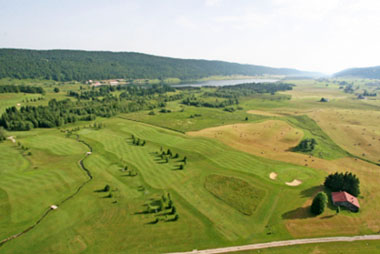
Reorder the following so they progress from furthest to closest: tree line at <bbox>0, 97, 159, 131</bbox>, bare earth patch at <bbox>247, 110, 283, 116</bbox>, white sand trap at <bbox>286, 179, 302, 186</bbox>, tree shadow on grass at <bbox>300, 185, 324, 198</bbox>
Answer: bare earth patch at <bbox>247, 110, 283, 116</bbox>
tree line at <bbox>0, 97, 159, 131</bbox>
white sand trap at <bbox>286, 179, 302, 186</bbox>
tree shadow on grass at <bbox>300, 185, 324, 198</bbox>

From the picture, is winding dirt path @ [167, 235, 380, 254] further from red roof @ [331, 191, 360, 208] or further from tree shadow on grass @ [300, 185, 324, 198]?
tree shadow on grass @ [300, 185, 324, 198]

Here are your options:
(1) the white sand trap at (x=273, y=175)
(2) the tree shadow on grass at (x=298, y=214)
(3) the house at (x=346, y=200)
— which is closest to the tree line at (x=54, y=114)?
(1) the white sand trap at (x=273, y=175)

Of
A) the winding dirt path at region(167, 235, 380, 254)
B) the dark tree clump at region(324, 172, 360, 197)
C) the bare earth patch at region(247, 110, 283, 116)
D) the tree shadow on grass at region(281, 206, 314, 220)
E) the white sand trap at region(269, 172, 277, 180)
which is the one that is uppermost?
the bare earth patch at region(247, 110, 283, 116)

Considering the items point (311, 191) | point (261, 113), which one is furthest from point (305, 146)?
point (261, 113)

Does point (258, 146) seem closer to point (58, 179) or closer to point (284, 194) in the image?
point (284, 194)

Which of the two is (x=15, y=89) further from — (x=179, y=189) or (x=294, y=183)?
(x=294, y=183)

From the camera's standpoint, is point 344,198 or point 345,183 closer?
point 344,198

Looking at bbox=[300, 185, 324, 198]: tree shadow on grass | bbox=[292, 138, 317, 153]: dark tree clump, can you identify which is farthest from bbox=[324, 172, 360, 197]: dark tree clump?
bbox=[292, 138, 317, 153]: dark tree clump
